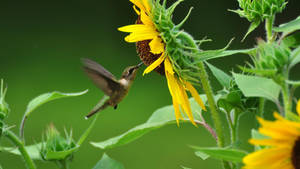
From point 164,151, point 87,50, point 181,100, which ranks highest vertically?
point 181,100

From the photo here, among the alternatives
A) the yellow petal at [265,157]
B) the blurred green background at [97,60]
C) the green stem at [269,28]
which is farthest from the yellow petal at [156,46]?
the blurred green background at [97,60]

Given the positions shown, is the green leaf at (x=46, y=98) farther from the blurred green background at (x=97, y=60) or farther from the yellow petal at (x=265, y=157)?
the blurred green background at (x=97, y=60)

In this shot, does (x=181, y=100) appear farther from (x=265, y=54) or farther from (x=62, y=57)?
(x=62, y=57)

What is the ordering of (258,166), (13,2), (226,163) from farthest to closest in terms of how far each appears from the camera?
(13,2), (226,163), (258,166)

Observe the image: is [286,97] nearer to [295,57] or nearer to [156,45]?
[295,57]

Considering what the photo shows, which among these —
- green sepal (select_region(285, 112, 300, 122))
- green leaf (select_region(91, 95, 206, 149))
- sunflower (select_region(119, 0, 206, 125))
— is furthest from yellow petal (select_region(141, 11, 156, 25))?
green sepal (select_region(285, 112, 300, 122))

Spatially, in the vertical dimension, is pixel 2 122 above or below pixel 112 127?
above

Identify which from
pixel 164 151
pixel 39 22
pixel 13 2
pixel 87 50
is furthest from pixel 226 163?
pixel 13 2

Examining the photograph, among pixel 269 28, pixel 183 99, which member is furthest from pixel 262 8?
pixel 183 99

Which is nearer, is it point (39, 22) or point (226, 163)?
point (226, 163)
